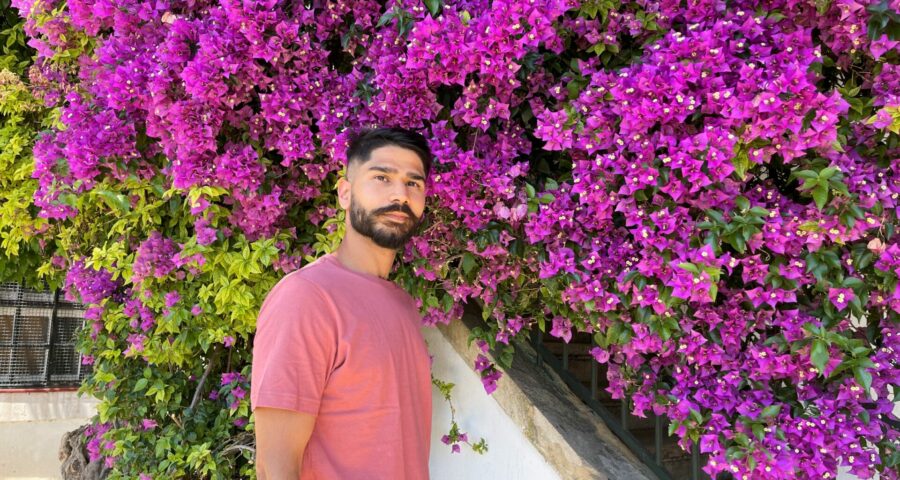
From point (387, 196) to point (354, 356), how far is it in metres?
0.47

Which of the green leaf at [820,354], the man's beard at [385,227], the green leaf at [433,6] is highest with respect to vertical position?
the green leaf at [433,6]

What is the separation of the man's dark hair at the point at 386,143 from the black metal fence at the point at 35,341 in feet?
17.6

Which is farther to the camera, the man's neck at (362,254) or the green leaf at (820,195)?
the man's neck at (362,254)

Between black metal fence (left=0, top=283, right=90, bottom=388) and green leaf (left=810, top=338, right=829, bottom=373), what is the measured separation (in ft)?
20.5

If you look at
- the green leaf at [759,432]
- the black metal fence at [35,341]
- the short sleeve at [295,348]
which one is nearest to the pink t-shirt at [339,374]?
the short sleeve at [295,348]

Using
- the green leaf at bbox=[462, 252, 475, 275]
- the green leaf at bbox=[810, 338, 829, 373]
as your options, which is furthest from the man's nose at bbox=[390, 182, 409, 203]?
the green leaf at bbox=[810, 338, 829, 373]

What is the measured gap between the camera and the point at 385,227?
1899 millimetres

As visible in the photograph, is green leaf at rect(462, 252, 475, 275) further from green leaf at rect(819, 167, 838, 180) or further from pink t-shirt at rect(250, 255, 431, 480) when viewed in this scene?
green leaf at rect(819, 167, 838, 180)

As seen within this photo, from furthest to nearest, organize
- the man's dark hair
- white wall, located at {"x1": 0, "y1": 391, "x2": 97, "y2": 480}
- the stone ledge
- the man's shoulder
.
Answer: white wall, located at {"x1": 0, "y1": 391, "x2": 97, "y2": 480}, the stone ledge, the man's dark hair, the man's shoulder

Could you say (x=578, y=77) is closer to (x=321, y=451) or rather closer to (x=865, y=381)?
(x=865, y=381)

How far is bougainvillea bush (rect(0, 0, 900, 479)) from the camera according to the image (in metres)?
1.84

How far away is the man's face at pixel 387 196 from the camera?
1901 millimetres

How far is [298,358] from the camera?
157 centimetres

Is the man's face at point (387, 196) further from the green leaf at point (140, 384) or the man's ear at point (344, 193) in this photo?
the green leaf at point (140, 384)
